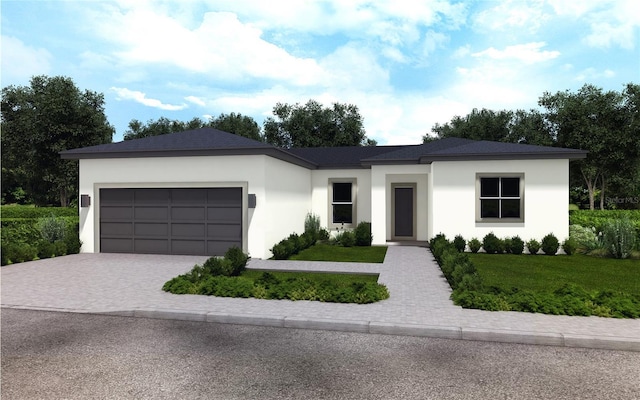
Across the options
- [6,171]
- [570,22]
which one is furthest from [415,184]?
[6,171]

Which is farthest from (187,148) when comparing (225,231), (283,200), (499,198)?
(499,198)

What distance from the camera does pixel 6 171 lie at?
182 feet

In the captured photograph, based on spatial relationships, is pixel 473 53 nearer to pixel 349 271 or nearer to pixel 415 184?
pixel 415 184

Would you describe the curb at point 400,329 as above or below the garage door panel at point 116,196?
below

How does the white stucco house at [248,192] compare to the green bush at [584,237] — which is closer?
the white stucco house at [248,192]

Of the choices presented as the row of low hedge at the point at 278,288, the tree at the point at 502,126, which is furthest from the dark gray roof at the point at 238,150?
the tree at the point at 502,126

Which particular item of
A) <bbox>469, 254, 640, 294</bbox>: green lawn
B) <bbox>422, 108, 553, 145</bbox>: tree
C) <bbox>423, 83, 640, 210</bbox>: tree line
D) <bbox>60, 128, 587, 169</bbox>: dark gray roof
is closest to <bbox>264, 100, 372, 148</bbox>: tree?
<bbox>422, 108, 553, 145</bbox>: tree

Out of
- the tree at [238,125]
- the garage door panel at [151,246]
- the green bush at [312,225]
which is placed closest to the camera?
the garage door panel at [151,246]

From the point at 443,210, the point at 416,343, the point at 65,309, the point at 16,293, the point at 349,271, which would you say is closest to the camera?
the point at 416,343

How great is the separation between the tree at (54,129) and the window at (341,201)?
26943 millimetres

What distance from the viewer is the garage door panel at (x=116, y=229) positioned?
14.9m

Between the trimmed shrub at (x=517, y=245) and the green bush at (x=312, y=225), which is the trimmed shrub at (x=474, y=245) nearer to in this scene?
the trimmed shrub at (x=517, y=245)

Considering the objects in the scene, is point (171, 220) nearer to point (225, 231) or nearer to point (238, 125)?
point (225, 231)

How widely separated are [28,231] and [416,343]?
16641 mm
